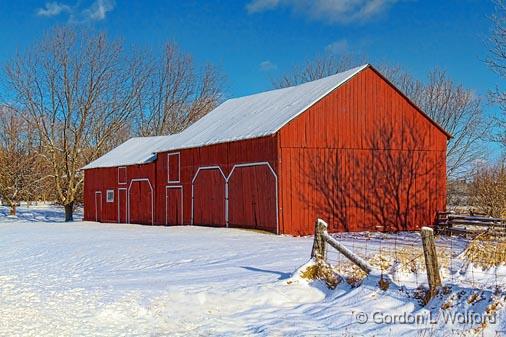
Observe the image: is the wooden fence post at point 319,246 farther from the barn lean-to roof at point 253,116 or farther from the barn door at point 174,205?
the barn door at point 174,205

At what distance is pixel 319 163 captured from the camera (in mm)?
22203

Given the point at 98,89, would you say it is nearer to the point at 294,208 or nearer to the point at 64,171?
the point at 64,171

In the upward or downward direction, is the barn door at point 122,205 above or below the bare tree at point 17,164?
below

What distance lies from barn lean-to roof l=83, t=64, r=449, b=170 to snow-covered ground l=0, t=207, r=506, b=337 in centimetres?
992

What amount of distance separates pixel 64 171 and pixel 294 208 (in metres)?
28.2

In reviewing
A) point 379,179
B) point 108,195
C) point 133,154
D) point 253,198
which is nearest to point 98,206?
point 108,195

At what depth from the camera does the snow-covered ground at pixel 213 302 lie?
740 centimetres

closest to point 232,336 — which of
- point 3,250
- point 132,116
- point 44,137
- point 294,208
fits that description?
point 3,250

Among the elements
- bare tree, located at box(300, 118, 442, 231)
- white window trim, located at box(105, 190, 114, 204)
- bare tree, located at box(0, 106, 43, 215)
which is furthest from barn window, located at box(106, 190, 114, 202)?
bare tree, located at box(300, 118, 442, 231)

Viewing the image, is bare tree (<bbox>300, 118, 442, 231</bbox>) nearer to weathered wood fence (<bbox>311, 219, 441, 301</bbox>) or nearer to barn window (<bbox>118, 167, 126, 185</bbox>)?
weathered wood fence (<bbox>311, 219, 441, 301</bbox>)

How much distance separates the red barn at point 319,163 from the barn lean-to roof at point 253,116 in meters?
0.09

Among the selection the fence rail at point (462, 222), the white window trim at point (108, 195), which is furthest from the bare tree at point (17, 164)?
the fence rail at point (462, 222)

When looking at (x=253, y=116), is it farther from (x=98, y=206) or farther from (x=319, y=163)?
(x=98, y=206)

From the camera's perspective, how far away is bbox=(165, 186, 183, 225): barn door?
90.6 feet
